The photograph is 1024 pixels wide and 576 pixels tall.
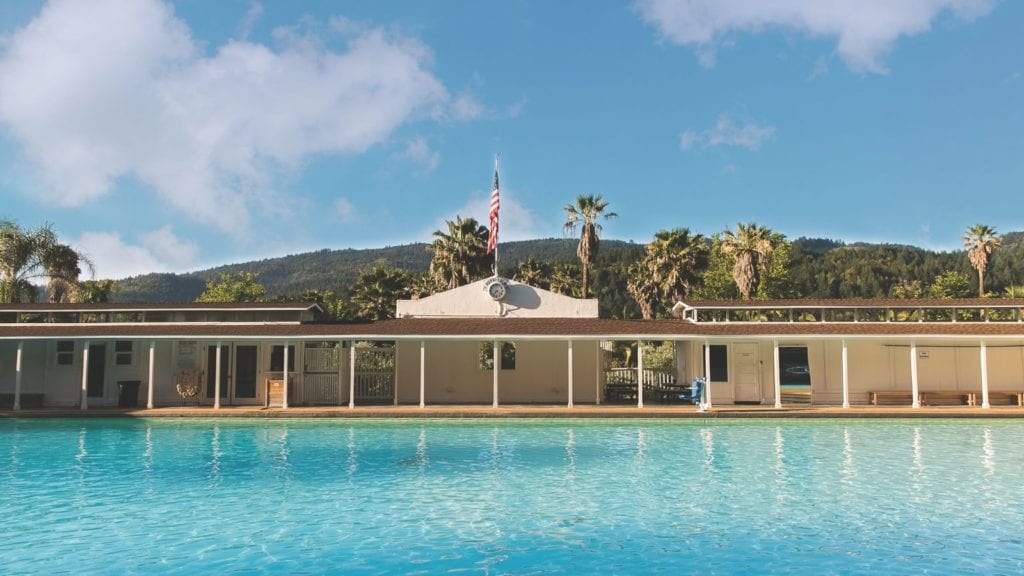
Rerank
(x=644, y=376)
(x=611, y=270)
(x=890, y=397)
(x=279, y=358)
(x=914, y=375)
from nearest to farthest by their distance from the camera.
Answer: (x=914, y=375), (x=890, y=397), (x=279, y=358), (x=644, y=376), (x=611, y=270)

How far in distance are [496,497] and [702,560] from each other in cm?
379

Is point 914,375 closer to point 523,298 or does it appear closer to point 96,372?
point 523,298

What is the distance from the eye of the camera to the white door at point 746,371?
79.9ft

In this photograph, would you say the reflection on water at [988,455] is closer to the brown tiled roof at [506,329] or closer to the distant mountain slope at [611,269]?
the brown tiled roof at [506,329]

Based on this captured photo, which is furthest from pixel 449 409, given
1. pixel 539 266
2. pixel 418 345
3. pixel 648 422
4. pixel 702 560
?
pixel 539 266

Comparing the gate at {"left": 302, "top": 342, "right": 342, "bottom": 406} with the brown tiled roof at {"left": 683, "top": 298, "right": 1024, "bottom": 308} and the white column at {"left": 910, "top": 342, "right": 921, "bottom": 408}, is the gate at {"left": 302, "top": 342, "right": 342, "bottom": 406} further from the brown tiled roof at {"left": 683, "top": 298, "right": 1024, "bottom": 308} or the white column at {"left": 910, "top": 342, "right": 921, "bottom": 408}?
the white column at {"left": 910, "top": 342, "right": 921, "bottom": 408}

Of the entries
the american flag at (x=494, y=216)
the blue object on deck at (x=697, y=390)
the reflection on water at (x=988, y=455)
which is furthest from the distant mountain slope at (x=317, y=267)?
the reflection on water at (x=988, y=455)

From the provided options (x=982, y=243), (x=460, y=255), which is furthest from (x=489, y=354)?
(x=982, y=243)

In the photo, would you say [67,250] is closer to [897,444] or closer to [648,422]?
[648,422]

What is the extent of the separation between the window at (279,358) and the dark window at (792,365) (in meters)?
15.2

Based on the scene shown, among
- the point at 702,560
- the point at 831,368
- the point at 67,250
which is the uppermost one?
the point at 67,250

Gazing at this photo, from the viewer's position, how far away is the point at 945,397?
23672 mm

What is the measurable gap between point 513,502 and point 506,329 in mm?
11471

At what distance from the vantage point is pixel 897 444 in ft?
54.6
